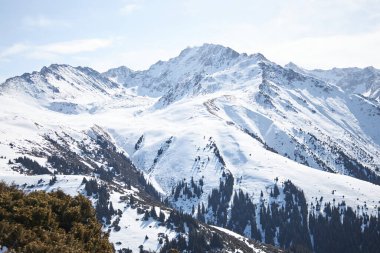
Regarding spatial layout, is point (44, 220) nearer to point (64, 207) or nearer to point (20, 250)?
point (64, 207)

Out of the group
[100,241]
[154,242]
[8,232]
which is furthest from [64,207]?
[154,242]

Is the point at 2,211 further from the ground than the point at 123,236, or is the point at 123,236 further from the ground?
the point at 2,211

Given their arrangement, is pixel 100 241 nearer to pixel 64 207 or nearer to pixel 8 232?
pixel 64 207

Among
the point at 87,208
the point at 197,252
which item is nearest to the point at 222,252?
the point at 197,252

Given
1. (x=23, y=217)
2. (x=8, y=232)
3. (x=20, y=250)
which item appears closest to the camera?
(x=20, y=250)

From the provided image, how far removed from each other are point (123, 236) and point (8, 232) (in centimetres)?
16189

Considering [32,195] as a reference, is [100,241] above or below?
below

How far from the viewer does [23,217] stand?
43500 millimetres

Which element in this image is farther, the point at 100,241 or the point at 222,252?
the point at 222,252

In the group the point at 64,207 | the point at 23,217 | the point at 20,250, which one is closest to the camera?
the point at 20,250

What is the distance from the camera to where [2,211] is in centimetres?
4388

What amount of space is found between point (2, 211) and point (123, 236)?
516ft

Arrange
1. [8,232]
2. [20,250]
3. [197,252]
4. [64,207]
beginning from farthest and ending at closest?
1. [197,252]
2. [64,207]
3. [8,232]
4. [20,250]

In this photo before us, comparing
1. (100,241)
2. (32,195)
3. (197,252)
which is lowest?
(197,252)
